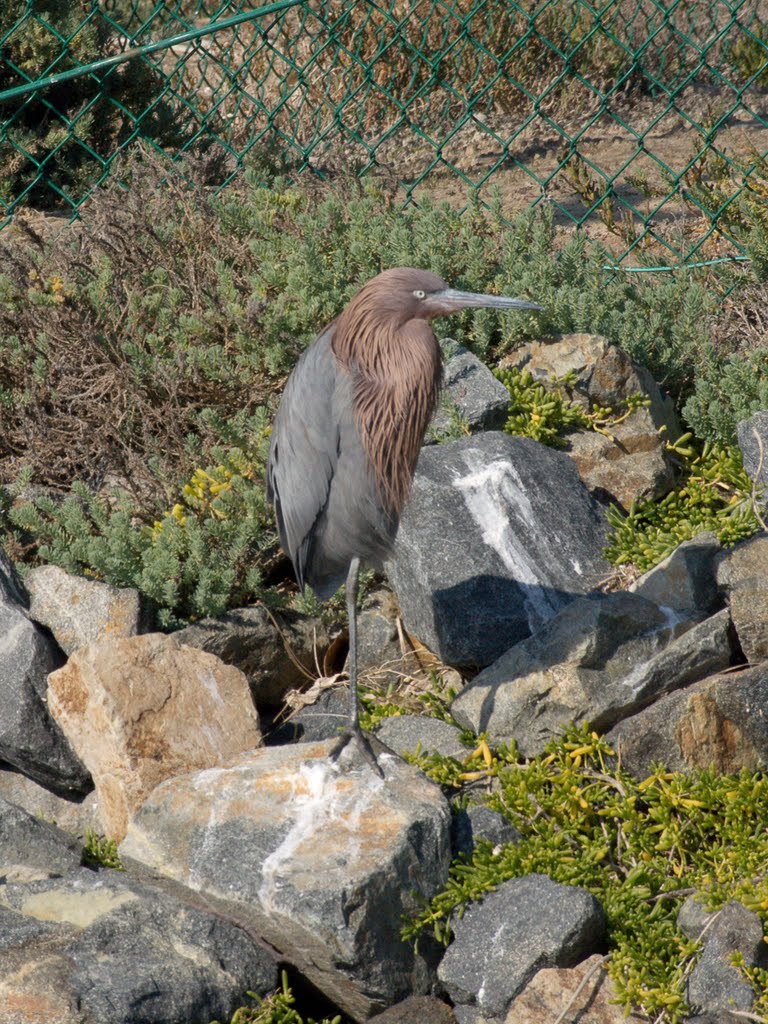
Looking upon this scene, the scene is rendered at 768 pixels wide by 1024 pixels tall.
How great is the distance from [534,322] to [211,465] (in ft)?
5.05

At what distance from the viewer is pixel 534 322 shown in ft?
17.6

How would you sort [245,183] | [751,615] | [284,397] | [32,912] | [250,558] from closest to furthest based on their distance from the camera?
[32,912]
[751,615]
[284,397]
[250,558]
[245,183]

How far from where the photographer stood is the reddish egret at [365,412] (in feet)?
13.9

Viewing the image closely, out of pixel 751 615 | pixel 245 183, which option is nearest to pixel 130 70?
pixel 245 183

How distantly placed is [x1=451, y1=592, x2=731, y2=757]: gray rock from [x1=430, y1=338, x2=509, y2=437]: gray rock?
4.03 ft

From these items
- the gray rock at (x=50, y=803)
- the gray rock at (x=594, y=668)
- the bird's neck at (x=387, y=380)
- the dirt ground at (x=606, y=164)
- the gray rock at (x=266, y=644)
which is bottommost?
the dirt ground at (x=606, y=164)

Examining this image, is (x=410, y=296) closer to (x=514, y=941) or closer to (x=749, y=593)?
(x=749, y=593)

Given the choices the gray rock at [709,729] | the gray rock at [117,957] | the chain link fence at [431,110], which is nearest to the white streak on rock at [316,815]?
the gray rock at [117,957]

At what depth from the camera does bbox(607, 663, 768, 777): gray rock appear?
3.80 meters

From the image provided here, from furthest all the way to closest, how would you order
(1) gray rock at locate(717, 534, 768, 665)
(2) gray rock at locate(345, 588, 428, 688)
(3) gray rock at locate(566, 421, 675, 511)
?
(3) gray rock at locate(566, 421, 675, 511) < (2) gray rock at locate(345, 588, 428, 688) < (1) gray rock at locate(717, 534, 768, 665)

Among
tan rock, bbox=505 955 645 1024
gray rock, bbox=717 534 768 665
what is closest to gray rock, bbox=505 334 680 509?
gray rock, bbox=717 534 768 665

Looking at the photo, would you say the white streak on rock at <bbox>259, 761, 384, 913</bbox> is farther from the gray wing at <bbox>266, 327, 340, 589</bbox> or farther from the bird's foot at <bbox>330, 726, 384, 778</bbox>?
the gray wing at <bbox>266, 327, 340, 589</bbox>

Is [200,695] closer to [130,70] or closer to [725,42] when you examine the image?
[130,70]

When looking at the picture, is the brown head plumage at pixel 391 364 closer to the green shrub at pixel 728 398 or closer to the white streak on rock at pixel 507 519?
the white streak on rock at pixel 507 519
